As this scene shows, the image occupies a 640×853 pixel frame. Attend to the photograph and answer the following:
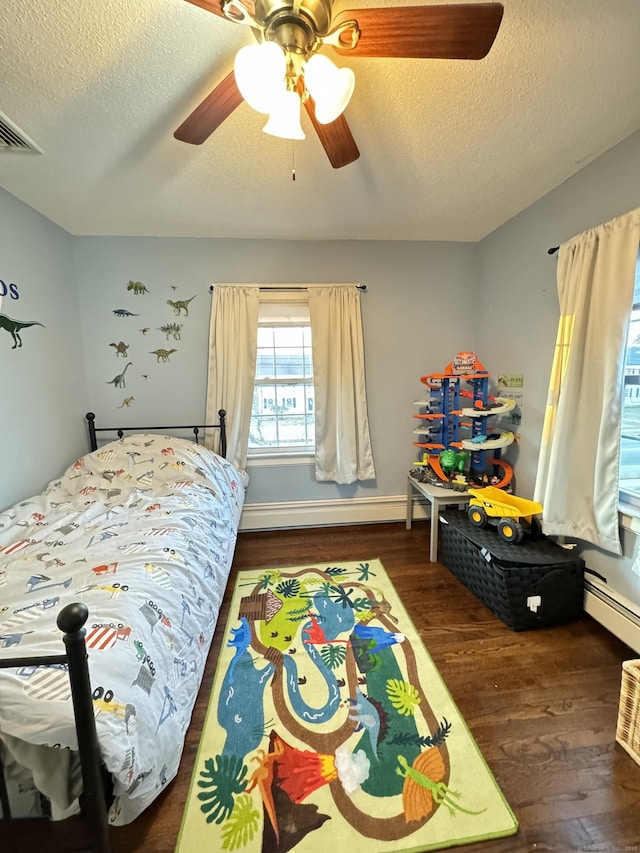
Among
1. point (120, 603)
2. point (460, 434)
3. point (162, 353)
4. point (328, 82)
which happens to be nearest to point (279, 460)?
point (162, 353)

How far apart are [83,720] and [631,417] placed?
237 centimetres

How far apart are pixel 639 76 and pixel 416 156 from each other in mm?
822

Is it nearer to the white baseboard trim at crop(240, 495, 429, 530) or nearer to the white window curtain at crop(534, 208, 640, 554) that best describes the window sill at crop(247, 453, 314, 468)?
the white baseboard trim at crop(240, 495, 429, 530)

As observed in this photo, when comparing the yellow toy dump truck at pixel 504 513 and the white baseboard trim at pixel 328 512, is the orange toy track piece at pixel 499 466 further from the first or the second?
the white baseboard trim at pixel 328 512

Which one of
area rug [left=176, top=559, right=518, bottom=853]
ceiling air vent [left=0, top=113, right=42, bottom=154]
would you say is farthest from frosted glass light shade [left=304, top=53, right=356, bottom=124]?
area rug [left=176, top=559, right=518, bottom=853]

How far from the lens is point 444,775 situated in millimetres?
1181

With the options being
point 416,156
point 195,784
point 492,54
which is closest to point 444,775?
point 195,784

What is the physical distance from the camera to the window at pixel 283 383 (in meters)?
2.89

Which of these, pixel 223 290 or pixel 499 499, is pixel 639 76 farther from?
pixel 223 290

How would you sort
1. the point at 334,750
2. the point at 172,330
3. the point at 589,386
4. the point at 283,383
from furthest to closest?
the point at 283,383
the point at 172,330
the point at 589,386
the point at 334,750

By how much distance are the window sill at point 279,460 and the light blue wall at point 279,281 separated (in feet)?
0.17

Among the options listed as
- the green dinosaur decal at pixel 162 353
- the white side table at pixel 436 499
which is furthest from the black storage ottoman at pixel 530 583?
the green dinosaur decal at pixel 162 353

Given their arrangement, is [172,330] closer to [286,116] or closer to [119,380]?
[119,380]

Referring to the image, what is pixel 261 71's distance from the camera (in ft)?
2.94
